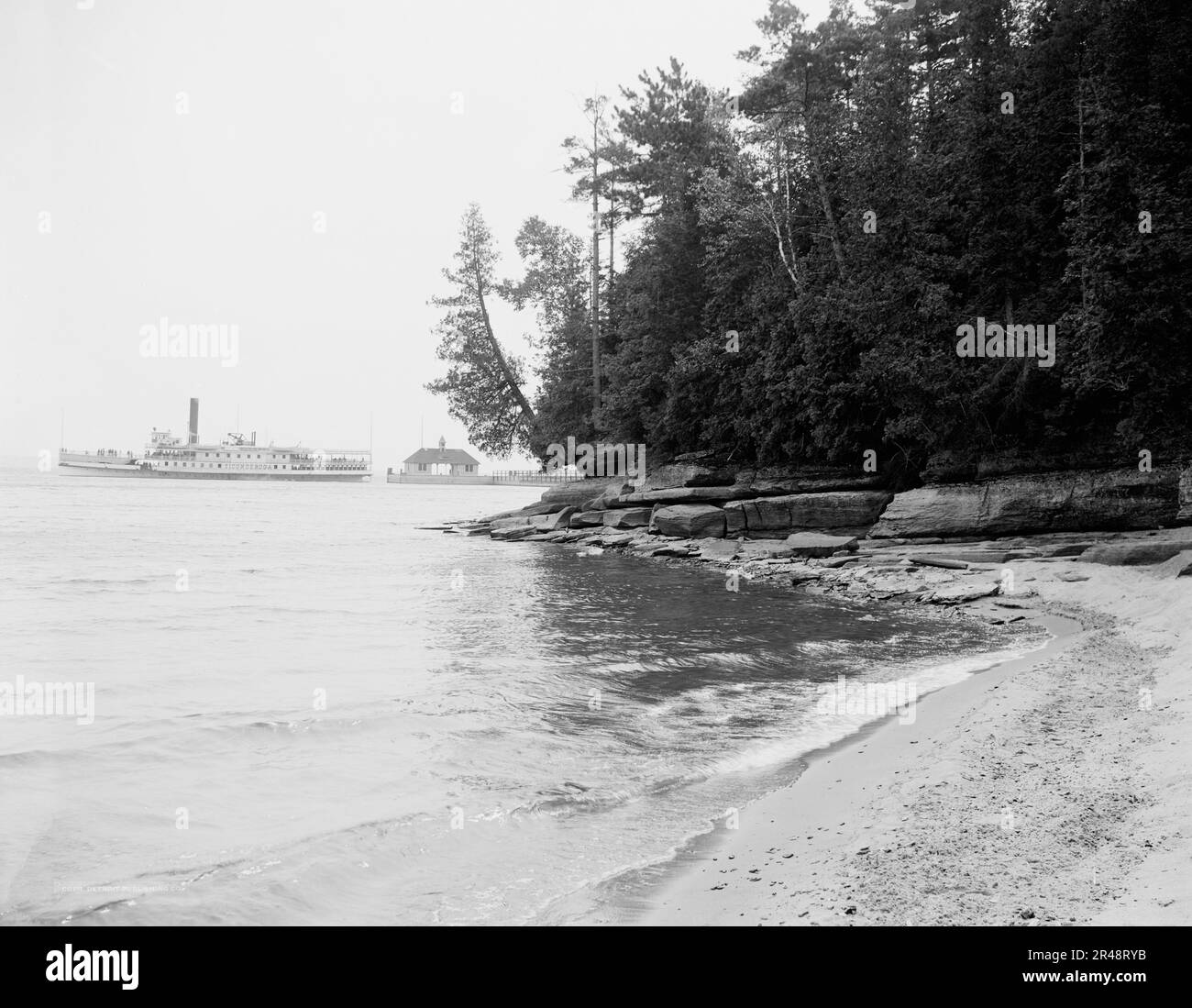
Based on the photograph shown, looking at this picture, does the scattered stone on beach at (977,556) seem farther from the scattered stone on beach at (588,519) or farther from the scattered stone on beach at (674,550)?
the scattered stone on beach at (588,519)

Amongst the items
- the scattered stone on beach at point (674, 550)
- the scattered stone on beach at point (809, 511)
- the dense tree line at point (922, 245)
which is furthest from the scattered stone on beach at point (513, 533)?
the scattered stone on beach at point (809, 511)

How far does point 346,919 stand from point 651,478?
3145cm

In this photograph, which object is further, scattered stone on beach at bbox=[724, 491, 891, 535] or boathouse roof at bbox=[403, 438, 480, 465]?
boathouse roof at bbox=[403, 438, 480, 465]

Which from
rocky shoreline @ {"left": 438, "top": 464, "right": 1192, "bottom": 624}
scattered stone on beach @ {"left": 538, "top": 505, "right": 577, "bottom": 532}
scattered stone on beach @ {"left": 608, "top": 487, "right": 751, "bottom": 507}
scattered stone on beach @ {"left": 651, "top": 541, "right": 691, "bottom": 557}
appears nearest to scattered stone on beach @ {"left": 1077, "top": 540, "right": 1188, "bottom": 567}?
rocky shoreline @ {"left": 438, "top": 464, "right": 1192, "bottom": 624}

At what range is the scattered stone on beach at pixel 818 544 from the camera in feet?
78.4

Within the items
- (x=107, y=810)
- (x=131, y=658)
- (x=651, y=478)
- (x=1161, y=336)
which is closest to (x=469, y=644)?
(x=131, y=658)

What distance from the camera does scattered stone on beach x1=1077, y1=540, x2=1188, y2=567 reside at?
1585cm

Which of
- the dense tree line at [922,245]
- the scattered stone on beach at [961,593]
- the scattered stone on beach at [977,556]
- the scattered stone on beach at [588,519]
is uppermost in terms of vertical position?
the dense tree line at [922,245]

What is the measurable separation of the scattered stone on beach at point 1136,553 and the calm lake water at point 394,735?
4.36 metres

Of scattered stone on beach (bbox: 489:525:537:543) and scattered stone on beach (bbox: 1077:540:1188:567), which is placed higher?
scattered stone on beach (bbox: 1077:540:1188:567)

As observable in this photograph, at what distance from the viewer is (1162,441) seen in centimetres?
1961

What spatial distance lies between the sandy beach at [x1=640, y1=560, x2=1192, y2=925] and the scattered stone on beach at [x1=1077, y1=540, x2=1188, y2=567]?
891 cm

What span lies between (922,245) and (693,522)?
1239 centimetres

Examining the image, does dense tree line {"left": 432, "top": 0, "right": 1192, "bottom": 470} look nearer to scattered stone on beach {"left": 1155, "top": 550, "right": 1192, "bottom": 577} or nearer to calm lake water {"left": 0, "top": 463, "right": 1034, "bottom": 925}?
scattered stone on beach {"left": 1155, "top": 550, "right": 1192, "bottom": 577}
